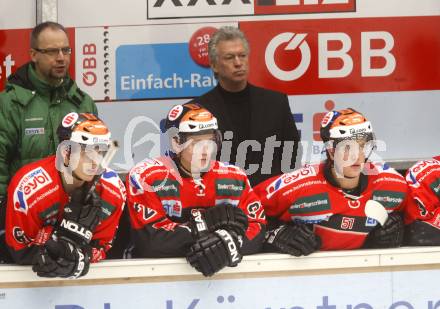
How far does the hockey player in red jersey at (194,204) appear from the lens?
3801 millimetres

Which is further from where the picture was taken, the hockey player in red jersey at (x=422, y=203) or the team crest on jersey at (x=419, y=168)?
the team crest on jersey at (x=419, y=168)

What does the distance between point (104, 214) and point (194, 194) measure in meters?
0.42

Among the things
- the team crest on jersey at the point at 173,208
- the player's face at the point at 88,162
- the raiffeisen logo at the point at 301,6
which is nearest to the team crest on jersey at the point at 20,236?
the player's face at the point at 88,162

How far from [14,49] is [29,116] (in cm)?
105

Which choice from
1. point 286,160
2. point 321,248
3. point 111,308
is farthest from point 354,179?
point 111,308

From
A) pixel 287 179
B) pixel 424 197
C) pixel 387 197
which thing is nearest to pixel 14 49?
pixel 287 179

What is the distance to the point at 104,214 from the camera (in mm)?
3898

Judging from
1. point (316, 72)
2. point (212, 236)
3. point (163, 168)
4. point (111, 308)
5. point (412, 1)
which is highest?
point (412, 1)

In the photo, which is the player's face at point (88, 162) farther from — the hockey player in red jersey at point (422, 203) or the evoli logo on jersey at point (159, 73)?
the evoli logo on jersey at point (159, 73)

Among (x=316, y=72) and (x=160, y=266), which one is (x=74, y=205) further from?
(x=316, y=72)

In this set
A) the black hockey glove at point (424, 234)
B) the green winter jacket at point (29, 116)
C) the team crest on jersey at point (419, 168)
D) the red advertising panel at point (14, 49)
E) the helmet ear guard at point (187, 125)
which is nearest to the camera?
the helmet ear guard at point (187, 125)

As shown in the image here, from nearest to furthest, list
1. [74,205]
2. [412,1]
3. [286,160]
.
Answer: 1. [74,205]
2. [286,160]
3. [412,1]

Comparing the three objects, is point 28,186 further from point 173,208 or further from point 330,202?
point 330,202

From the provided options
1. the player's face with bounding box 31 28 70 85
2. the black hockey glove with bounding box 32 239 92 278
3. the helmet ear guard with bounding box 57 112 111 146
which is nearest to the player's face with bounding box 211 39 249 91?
the player's face with bounding box 31 28 70 85
